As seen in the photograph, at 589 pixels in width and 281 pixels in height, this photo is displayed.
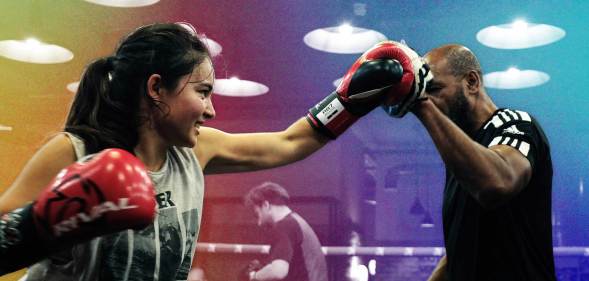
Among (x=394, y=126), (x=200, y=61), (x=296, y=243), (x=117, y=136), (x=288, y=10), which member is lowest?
(x=296, y=243)

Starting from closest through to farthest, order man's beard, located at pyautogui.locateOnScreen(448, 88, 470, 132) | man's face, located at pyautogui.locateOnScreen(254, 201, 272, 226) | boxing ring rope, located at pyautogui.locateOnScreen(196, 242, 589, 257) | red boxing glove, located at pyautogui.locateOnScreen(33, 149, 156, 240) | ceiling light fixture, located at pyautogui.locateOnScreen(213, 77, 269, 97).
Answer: red boxing glove, located at pyautogui.locateOnScreen(33, 149, 156, 240)
man's beard, located at pyautogui.locateOnScreen(448, 88, 470, 132)
boxing ring rope, located at pyautogui.locateOnScreen(196, 242, 589, 257)
man's face, located at pyautogui.locateOnScreen(254, 201, 272, 226)
ceiling light fixture, located at pyautogui.locateOnScreen(213, 77, 269, 97)

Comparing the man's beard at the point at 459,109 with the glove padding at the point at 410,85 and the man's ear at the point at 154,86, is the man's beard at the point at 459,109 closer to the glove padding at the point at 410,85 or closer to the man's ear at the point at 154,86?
the glove padding at the point at 410,85

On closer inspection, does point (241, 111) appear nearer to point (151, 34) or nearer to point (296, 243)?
point (296, 243)

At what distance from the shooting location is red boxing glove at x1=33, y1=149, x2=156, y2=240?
36.4 inches

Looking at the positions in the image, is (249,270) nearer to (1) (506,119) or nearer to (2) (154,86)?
(1) (506,119)

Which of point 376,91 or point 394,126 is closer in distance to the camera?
point 376,91

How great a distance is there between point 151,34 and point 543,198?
1.11 meters

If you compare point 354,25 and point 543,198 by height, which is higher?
point 354,25

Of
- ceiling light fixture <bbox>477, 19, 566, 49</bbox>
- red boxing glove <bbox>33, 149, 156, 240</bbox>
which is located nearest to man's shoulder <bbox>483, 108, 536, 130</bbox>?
red boxing glove <bbox>33, 149, 156, 240</bbox>

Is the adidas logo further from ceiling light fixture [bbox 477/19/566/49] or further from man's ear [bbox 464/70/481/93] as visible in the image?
ceiling light fixture [bbox 477/19/566/49]

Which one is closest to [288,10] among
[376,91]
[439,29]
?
[439,29]

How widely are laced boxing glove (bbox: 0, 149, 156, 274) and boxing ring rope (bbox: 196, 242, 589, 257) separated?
267cm

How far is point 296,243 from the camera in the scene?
11.8 ft

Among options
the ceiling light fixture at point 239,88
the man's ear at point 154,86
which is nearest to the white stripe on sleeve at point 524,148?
the man's ear at point 154,86
